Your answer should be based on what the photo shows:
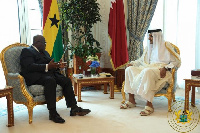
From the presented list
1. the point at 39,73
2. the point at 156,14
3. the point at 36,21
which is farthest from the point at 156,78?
the point at 36,21

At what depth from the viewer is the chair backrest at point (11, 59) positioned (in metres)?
3.17

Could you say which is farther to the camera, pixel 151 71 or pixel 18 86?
pixel 151 71

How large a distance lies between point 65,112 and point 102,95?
1.22 m

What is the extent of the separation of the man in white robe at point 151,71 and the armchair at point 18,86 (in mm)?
1148

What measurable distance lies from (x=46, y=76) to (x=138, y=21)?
2603mm

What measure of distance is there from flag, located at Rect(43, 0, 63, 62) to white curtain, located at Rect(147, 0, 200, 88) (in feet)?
7.19

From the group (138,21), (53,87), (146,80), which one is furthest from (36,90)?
(138,21)

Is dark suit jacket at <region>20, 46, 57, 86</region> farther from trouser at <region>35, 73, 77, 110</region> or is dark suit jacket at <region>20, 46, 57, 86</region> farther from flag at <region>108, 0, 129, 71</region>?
flag at <region>108, 0, 129, 71</region>

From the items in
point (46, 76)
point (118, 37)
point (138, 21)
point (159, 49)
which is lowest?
point (46, 76)

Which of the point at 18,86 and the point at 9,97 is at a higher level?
the point at 18,86

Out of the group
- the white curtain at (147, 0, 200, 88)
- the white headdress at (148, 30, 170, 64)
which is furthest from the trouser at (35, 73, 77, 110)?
the white curtain at (147, 0, 200, 88)

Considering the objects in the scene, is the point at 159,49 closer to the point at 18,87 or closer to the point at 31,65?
the point at 31,65

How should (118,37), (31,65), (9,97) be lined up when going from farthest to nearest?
(118,37) → (31,65) → (9,97)

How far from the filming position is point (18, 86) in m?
3.00
